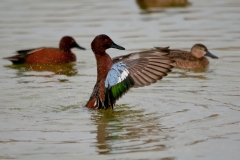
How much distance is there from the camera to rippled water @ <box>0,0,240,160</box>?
6.84 meters

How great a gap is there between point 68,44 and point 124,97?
12.0ft

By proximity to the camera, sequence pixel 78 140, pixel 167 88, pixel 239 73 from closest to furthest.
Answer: pixel 78 140
pixel 167 88
pixel 239 73


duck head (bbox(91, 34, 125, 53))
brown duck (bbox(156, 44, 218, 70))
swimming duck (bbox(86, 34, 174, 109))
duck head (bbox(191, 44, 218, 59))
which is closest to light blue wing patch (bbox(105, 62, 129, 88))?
swimming duck (bbox(86, 34, 174, 109))

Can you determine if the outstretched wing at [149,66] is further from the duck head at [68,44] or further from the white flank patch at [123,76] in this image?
the duck head at [68,44]

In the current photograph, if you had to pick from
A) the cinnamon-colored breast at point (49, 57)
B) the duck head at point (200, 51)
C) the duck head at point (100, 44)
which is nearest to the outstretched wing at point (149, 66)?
the duck head at point (100, 44)

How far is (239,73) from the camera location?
10.7 m

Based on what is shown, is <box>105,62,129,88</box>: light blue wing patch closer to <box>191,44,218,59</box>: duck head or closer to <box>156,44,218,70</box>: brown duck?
<box>156,44,218,70</box>: brown duck

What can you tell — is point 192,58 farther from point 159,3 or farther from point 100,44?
point 159,3

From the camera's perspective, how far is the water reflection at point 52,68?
11677mm

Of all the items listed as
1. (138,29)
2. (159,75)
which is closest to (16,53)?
(138,29)

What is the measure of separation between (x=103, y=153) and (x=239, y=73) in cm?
455

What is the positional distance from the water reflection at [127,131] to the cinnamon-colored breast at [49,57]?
392cm

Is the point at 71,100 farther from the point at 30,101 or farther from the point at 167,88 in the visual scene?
the point at 167,88

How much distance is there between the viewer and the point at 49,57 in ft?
41.0
